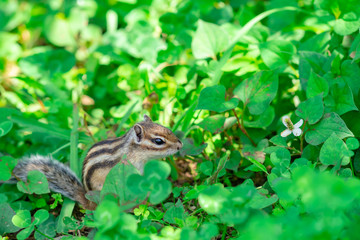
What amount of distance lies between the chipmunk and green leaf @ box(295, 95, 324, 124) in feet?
2.46

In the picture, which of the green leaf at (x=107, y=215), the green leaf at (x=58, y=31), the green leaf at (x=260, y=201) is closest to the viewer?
the green leaf at (x=107, y=215)

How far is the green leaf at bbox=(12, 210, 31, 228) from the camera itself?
2.14m

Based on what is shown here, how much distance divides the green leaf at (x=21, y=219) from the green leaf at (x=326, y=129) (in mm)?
1537

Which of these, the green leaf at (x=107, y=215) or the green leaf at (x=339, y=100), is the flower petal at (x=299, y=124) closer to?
the green leaf at (x=339, y=100)

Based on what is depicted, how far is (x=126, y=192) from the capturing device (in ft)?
6.35

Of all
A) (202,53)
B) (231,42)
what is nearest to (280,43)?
(231,42)

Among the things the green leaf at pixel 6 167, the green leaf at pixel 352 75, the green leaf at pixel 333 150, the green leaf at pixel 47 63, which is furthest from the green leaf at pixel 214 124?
the green leaf at pixel 47 63

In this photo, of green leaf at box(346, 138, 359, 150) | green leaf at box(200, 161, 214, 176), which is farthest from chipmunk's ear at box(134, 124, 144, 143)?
green leaf at box(346, 138, 359, 150)

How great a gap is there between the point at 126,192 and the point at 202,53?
1435mm

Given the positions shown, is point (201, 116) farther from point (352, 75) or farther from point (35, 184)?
point (35, 184)

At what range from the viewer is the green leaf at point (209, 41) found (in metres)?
3.01

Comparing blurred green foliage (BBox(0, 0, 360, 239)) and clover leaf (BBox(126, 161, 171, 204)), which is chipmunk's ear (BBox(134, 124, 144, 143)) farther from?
clover leaf (BBox(126, 161, 171, 204))

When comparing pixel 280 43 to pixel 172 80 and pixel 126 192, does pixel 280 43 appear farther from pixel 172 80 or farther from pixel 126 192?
pixel 126 192

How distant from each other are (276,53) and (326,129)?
0.73 m
